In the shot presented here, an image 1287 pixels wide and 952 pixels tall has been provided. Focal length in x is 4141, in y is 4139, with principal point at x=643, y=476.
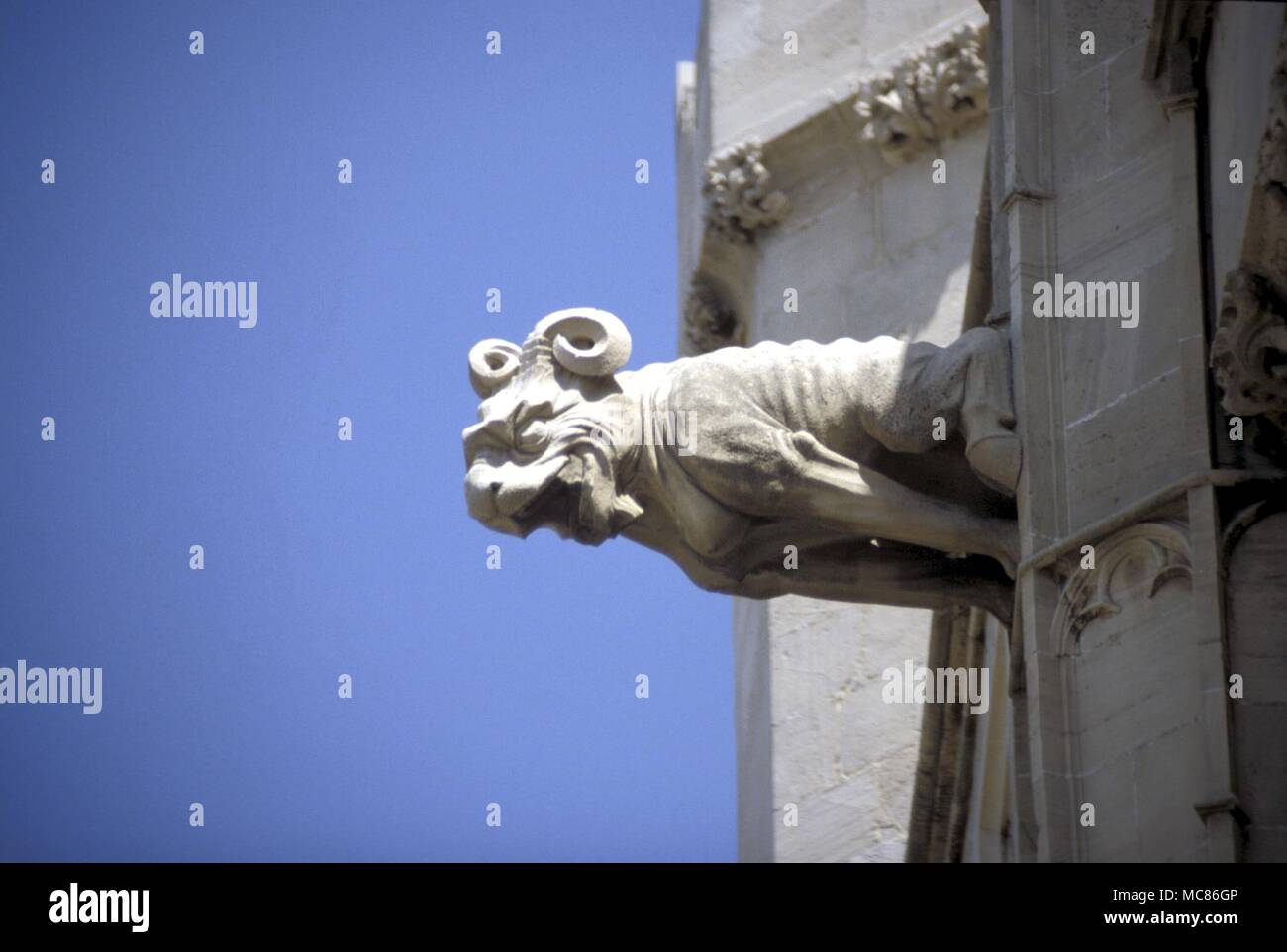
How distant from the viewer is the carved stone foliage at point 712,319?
62.6ft

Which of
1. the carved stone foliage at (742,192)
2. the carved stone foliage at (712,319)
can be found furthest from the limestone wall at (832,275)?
the carved stone foliage at (712,319)

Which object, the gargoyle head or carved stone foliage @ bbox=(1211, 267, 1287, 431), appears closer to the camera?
carved stone foliage @ bbox=(1211, 267, 1287, 431)

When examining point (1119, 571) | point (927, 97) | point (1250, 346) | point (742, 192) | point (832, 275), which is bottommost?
point (1119, 571)

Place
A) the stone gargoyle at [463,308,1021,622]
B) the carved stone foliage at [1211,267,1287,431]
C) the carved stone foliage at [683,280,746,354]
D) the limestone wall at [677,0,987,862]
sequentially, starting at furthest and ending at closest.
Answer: the carved stone foliage at [683,280,746,354], the limestone wall at [677,0,987,862], the stone gargoyle at [463,308,1021,622], the carved stone foliage at [1211,267,1287,431]

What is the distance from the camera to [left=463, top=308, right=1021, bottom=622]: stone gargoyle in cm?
1238

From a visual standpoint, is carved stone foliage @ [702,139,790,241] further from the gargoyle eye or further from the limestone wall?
the gargoyle eye

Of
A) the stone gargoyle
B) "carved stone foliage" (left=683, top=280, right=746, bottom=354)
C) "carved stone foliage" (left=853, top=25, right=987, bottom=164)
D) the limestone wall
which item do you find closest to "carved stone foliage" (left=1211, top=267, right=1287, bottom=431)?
the stone gargoyle

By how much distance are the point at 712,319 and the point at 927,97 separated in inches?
75.3

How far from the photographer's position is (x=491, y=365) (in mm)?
12719

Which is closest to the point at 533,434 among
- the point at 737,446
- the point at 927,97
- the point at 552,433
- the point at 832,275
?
the point at 552,433

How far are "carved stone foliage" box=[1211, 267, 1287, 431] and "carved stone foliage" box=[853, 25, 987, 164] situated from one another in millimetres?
6637

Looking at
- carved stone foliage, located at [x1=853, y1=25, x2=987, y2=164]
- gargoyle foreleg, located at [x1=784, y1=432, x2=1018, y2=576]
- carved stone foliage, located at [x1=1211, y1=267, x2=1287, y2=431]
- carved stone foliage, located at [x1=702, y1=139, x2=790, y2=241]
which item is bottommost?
gargoyle foreleg, located at [x1=784, y1=432, x2=1018, y2=576]

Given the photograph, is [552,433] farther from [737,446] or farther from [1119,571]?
[1119,571]
